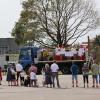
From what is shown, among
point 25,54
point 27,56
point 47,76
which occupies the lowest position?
point 47,76

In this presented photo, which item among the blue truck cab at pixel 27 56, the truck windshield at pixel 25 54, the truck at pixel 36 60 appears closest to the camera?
the truck at pixel 36 60

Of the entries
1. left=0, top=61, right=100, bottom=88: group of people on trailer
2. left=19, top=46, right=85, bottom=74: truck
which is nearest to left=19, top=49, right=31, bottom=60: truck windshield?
left=19, top=46, right=85, bottom=74: truck

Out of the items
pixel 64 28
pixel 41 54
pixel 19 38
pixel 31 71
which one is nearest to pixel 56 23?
pixel 64 28

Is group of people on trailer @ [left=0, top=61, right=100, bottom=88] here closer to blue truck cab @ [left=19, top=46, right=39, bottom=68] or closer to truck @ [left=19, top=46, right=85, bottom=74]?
truck @ [left=19, top=46, right=85, bottom=74]

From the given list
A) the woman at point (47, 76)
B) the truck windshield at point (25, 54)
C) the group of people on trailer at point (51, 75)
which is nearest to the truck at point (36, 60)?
the truck windshield at point (25, 54)

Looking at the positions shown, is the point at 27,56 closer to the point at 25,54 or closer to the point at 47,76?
the point at 25,54

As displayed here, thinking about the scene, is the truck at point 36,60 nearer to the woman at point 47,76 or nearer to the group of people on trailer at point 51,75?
the group of people on trailer at point 51,75

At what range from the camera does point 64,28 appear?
7525cm

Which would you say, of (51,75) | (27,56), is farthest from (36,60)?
(51,75)

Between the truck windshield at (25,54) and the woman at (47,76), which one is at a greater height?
the truck windshield at (25,54)

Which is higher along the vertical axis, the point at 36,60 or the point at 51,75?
the point at 36,60

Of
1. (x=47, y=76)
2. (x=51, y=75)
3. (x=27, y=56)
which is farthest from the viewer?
(x=27, y=56)

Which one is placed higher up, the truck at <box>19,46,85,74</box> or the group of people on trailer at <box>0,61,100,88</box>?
the truck at <box>19,46,85,74</box>

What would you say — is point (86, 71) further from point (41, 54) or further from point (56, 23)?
point (56, 23)
